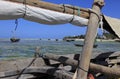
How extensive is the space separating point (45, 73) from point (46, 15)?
2179mm

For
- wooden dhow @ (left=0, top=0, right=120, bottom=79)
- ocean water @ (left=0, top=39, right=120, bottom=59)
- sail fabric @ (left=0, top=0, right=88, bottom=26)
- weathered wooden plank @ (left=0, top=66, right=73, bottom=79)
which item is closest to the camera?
sail fabric @ (left=0, top=0, right=88, bottom=26)

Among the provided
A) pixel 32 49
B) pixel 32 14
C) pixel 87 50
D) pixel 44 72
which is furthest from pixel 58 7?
pixel 32 49

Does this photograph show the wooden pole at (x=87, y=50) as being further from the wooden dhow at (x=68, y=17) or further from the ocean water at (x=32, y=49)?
the ocean water at (x=32, y=49)

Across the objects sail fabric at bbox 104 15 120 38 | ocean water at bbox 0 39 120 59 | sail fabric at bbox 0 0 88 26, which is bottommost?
ocean water at bbox 0 39 120 59

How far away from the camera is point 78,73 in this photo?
5145 millimetres

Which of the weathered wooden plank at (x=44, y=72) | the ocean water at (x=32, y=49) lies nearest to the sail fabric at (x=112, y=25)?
the weathered wooden plank at (x=44, y=72)

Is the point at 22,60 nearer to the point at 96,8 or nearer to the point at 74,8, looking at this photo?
the point at 74,8

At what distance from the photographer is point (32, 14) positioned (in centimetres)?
501

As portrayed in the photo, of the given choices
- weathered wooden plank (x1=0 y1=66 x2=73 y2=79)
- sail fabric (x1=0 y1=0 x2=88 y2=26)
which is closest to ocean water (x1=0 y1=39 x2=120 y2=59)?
weathered wooden plank (x1=0 y1=66 x2=73 y2=79)

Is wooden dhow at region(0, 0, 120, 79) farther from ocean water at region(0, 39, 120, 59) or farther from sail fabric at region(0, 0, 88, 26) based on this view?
ocean water at region(0, 39, 120, 59)

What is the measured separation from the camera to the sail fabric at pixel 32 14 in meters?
4.59

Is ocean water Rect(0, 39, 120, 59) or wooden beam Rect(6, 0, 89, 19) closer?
wooden beam Rect(6, 0, 89, 19)

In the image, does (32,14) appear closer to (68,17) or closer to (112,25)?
(68,17)

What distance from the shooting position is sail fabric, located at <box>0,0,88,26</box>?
15.0 ft
